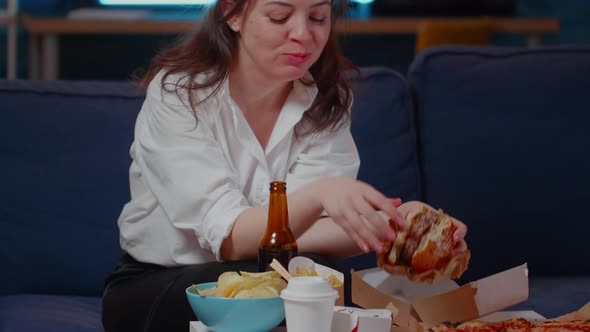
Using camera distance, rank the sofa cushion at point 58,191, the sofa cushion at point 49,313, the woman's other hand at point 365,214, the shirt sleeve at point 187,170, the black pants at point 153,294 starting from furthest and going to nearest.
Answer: the sofa cushion at point 58,191 < the sofa cushion at point 49,313 < the shirt sleeve at point 187,170 < the black pants at point 153,294 < the woman's other hand at point 365,214

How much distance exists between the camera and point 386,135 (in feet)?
6.64

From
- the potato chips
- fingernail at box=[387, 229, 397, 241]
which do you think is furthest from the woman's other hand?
the potato chips

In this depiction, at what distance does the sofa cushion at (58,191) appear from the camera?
6.30ft

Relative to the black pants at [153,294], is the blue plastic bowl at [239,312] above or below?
above

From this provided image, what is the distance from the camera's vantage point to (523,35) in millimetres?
5102

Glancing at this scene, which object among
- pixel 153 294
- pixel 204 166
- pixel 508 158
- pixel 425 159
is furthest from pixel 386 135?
pixel 153 294

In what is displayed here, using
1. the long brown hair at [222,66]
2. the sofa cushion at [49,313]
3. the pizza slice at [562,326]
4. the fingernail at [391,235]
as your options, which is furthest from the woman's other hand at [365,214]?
the sofa cushion at [49,313]

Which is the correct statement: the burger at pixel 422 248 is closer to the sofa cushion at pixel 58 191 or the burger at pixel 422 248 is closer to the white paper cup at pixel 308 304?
the white paper cup at pixel 308 304

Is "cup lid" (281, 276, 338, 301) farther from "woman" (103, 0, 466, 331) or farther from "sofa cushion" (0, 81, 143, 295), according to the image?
"sofa cushion" (0, 81, 143, 295)

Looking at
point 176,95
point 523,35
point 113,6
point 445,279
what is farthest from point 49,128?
point 523,35

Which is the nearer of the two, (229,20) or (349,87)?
(229,20)

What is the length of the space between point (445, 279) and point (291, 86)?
2.07 ft

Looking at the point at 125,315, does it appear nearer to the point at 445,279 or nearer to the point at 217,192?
A: the point at 217,192

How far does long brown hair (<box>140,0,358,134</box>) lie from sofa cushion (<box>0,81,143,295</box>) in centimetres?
32
